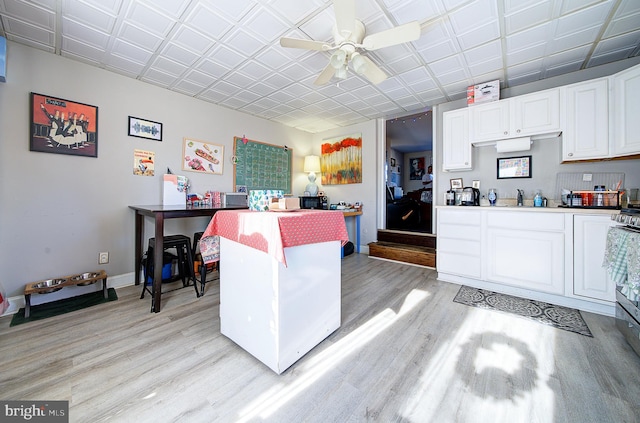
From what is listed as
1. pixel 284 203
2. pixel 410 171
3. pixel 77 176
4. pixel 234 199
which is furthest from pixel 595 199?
pixel 77 176

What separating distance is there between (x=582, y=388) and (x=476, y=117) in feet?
9.28

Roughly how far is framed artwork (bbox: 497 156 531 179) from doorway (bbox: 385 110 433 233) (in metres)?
1.58

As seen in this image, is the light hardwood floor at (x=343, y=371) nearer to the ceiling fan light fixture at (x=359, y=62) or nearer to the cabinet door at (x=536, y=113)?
the cabinet door at (x=536, y=113)

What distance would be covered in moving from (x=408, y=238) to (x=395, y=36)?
310 cm

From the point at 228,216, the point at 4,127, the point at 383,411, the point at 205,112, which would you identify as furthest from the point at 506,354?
the point at 4,127

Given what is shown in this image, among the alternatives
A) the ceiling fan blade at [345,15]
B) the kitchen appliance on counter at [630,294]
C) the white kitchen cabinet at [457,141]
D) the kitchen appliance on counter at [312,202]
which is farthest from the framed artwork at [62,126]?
the kitchen appliance on counter at [630,294]

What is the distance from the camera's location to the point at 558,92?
7.95 feet

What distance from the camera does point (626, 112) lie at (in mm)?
2072

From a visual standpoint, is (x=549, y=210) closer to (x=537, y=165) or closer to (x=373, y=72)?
(x=537, y=165)

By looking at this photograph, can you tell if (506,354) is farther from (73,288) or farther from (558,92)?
(73,288)

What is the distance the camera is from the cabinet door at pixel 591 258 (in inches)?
80.4

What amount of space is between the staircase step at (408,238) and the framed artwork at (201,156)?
310 cm

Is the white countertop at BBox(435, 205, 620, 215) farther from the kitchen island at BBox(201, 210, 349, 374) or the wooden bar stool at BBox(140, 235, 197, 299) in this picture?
the wooden bar stool at BBox(140, 235, 197, 299)

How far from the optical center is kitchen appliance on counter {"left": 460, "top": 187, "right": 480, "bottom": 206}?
9.86 ft
